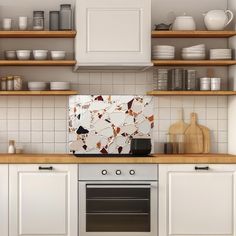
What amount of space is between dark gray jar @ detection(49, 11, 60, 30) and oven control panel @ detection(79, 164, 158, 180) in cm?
128

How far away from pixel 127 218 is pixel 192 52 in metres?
1.60

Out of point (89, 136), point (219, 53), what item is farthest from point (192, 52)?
point (89, 136)

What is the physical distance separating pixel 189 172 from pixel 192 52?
111 centimetres

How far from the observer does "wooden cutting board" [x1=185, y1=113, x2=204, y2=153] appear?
20.0 feet

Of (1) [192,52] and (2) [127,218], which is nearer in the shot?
(2) [127,218]

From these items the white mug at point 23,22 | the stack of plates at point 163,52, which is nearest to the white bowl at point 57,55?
the white mug at point 23,22

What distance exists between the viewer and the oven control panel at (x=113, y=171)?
17.9 ft

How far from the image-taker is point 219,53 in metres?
5.90

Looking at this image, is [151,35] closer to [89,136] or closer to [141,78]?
[141,78]

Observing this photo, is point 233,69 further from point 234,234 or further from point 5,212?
point 5,212

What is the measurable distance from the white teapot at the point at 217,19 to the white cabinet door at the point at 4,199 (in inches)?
86.5

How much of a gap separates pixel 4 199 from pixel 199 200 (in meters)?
1.64

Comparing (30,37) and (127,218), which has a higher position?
(30,37)

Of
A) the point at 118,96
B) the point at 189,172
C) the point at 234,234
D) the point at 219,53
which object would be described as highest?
the point at 219,53
